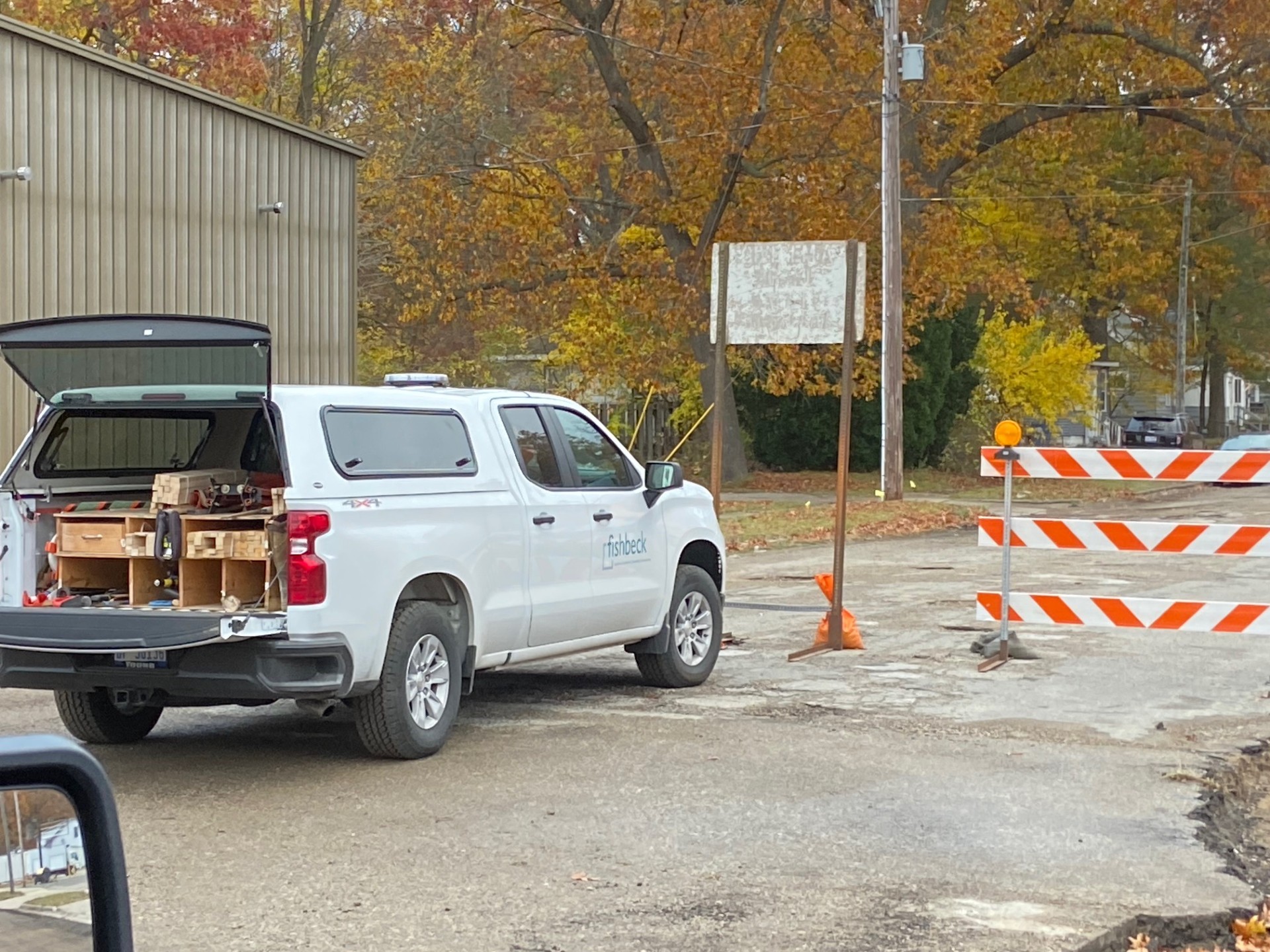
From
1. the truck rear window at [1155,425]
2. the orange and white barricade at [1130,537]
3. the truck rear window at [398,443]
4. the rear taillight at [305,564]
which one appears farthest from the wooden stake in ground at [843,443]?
the truck rear window at [1155,425]

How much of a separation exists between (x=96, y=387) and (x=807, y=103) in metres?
25.8

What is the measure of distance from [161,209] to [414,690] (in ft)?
43.1

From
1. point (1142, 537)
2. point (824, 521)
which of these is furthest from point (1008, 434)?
point (824, 521)

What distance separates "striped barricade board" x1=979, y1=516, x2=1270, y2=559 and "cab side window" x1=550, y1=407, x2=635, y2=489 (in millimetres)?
3023

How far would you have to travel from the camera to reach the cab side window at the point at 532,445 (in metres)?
9.44

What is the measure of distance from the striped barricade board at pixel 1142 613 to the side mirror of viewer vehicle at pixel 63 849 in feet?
32.2

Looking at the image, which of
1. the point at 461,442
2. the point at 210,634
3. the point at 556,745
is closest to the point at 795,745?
the point at 556,745

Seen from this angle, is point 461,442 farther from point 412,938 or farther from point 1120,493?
point 1120,493

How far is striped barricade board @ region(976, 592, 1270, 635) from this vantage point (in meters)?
10.8

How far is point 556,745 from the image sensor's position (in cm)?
880

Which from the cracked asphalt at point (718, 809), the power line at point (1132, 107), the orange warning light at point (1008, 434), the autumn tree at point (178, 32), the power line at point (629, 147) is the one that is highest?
the autumn tree at point (178, 32)

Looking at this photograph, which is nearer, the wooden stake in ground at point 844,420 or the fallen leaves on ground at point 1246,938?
the fallen leaves on ground at point 1246,938

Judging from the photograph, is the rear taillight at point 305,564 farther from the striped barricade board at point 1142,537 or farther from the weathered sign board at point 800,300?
the striped barricade board at point 1142,537

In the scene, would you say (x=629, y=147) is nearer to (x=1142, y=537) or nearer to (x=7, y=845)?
(x=1142, y=537)
